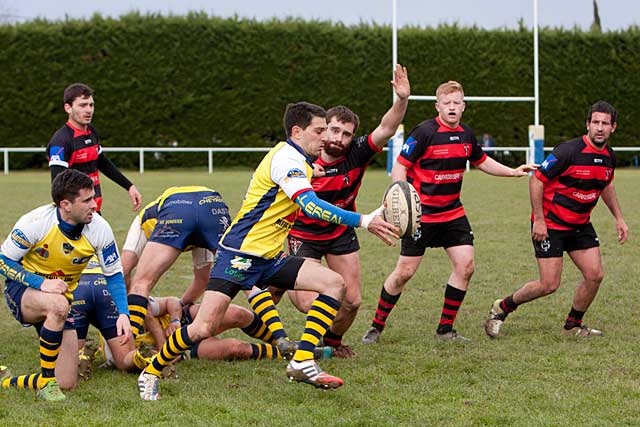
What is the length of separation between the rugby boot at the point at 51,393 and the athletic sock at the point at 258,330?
1525 millimetres

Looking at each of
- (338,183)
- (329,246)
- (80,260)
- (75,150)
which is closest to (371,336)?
(329,246)

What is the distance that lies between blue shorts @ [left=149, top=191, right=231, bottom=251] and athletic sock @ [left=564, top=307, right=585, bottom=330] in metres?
2.74

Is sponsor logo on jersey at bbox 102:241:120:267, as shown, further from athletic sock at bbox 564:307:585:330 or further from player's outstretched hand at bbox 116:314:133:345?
athletic sock at bbox 564:307:585:330

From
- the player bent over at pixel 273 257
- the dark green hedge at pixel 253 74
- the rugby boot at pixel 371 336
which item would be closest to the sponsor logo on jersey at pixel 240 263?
the player bent over at pixel 273 257

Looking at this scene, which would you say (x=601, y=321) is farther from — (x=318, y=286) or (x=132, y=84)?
(x=132, y=84)

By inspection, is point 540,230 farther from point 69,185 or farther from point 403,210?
point 69,185

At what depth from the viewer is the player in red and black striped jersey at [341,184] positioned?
6773mm

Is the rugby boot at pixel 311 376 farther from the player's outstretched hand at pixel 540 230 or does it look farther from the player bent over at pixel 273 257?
the player's outstretched hand at pixel 540 230

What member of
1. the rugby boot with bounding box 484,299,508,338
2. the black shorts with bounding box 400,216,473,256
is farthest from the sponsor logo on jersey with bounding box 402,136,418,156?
the rugby boot with bounding box 484,299,508,338

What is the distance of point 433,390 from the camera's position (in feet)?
18.2

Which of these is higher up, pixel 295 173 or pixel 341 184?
pixel 295 173

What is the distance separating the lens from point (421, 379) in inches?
230

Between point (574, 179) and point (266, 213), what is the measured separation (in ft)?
8.90

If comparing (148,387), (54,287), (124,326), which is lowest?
(148,387)
